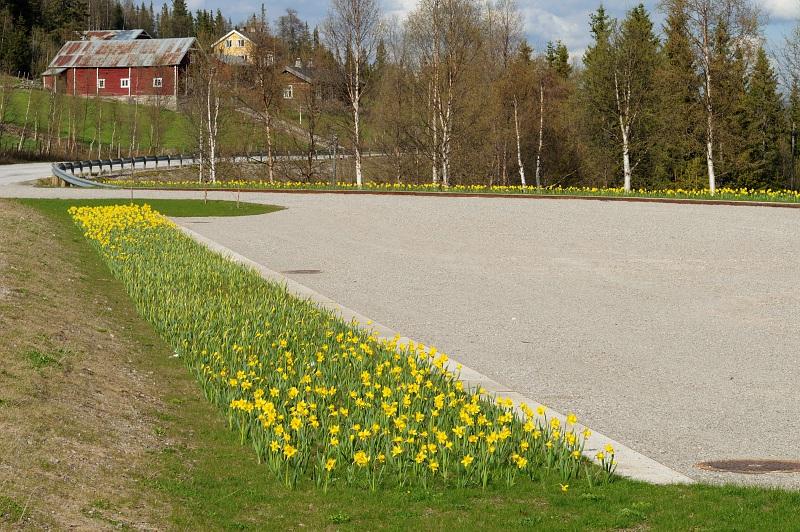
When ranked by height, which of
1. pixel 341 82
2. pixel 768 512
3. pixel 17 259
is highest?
pixel 341 82

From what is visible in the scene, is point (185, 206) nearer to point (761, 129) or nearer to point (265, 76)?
point (265, 76)

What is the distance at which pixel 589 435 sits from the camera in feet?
22.6

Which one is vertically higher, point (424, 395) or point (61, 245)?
point (61, 245)

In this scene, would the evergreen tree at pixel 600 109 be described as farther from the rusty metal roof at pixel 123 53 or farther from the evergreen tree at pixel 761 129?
the rusty metal roof at pixel 123 53

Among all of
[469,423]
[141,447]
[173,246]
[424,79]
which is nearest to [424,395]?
Result: [469,423]

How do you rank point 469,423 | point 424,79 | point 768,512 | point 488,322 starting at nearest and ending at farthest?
point 768,512 < point 469,423 < point 488,322 < point 424,79

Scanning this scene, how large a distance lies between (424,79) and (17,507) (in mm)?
48308

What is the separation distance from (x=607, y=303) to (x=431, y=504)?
7.94 meters

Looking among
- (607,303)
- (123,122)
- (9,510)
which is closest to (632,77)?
(607,303)

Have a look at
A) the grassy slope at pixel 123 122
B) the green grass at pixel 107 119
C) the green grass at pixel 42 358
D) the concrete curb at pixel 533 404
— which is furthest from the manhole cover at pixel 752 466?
the green grass at pixel 107 119

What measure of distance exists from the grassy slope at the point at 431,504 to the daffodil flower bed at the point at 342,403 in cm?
16

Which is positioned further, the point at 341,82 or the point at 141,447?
the point at 341,82

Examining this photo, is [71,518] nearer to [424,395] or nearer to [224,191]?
[424,395]

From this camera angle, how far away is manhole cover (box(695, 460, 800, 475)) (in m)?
6.54
